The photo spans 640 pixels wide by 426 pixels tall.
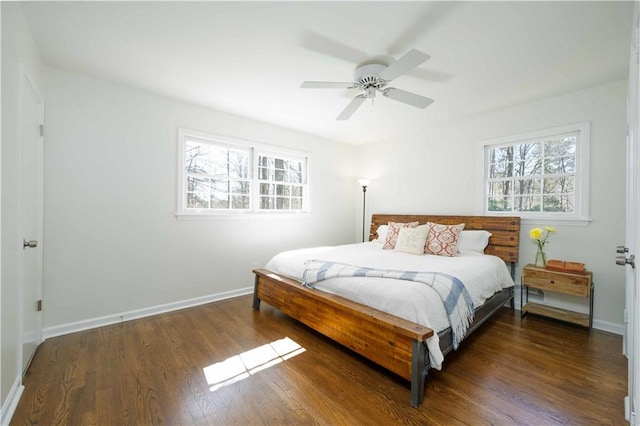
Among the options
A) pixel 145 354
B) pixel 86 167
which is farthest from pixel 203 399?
pixel 86 167

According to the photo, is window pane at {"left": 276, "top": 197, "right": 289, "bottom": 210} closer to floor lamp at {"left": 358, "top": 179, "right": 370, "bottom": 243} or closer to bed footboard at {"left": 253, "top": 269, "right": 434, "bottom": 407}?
floor lamp at {"left": 358, "top": 179, "right": 370, "bottom": 243}

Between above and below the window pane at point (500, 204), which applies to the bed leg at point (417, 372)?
below

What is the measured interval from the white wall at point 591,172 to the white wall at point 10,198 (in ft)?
13.7

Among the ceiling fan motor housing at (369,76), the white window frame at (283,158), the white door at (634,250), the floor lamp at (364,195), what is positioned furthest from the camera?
the floor lamp at (364,195)

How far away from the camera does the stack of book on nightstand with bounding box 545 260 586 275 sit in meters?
2.71

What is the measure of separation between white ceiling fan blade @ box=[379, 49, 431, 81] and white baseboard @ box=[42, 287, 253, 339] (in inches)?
124

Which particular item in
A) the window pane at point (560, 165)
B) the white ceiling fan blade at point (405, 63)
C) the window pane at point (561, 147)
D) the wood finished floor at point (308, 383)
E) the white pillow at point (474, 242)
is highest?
the white ceiling fan blade at point (405, 63)

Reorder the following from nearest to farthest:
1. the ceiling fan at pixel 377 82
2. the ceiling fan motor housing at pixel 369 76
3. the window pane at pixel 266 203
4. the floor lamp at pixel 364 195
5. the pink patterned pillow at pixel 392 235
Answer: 1. the ceiling fan at pixel 377 82
2. the ceiling fan motor housing at pixel 369 76
3. the pink patterned pillow at pixel 392 235
4. the window pane at pixel 266 203
5. the floor lamp at pixel 364 195

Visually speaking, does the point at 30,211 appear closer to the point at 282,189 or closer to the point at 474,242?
the point at 282,189

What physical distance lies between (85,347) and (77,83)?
2.45 m

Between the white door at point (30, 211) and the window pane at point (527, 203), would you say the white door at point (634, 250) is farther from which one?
the white door at point (30, 211)

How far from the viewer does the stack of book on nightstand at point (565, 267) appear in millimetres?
2707

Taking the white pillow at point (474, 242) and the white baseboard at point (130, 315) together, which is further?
the white pillow at point (474, 242)

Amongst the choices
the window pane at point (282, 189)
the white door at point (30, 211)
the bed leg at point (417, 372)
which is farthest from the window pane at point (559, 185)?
the white door at point (30, 211)
